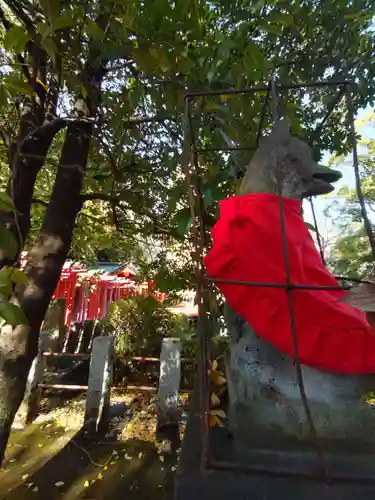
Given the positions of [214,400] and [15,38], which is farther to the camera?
[214,400]

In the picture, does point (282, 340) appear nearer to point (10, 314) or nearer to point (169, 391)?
point (10, 314)

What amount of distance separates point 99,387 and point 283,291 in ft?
12.2

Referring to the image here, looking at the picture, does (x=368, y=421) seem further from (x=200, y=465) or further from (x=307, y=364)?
(x=200, y=465)

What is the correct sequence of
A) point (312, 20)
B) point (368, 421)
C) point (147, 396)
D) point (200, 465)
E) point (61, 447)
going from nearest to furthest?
1. point (200, 465)
2. point (368, 421)
3. point (312, 20)
4. point (61, 447)
5. point (147, 396)

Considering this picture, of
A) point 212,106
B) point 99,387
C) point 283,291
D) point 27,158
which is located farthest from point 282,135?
point 99,387

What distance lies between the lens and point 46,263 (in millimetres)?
2885

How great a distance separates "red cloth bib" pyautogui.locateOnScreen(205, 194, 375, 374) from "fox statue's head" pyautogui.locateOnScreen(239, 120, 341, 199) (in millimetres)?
111

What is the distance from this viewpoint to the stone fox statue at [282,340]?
4.40 ft

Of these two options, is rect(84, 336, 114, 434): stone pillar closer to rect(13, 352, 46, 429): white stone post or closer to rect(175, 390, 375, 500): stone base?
rect(13, 352, 46, 429): white stone post

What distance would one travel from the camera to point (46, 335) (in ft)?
19.7

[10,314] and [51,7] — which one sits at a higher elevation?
[51,7]

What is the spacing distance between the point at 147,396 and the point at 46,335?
1.74m

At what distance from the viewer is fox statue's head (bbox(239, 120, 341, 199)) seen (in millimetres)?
1697

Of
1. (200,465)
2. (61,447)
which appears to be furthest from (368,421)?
(61,447)
